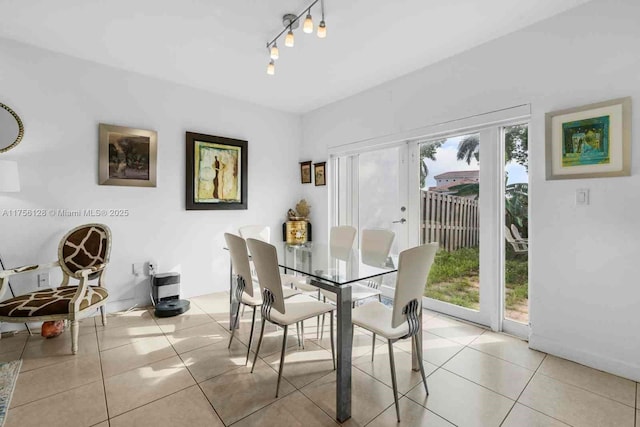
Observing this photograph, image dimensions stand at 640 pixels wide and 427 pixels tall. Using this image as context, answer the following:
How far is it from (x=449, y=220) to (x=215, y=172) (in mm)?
2781

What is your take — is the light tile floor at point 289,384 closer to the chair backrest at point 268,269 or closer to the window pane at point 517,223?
the window pane at point 517,223

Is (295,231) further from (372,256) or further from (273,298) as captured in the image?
(273,298)

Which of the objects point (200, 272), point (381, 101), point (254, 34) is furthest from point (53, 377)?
point (381, 101)

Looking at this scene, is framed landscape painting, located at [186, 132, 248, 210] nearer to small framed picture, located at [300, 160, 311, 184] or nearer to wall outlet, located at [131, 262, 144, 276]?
wall outlet, located at [131, 262, 144, 276]

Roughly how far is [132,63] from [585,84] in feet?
12.7

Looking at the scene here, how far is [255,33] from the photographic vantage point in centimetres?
242

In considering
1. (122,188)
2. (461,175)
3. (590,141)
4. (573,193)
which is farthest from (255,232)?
(590,141)

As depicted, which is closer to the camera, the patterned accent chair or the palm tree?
the patterned accent chair

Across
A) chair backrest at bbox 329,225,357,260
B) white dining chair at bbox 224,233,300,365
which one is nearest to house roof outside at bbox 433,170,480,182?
chair backrest at bbox 329,225,357,260

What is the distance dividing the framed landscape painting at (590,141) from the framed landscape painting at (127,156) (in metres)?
3.71

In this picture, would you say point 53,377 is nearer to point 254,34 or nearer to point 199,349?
point 199,349

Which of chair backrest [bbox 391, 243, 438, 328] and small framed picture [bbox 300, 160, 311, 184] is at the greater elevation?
small framed picture [bbox 300, 160, 311, 184]

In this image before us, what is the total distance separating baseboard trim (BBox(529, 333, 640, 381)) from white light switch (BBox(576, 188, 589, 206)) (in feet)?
3.44

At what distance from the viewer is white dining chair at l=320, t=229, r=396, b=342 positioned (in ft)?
7.61
